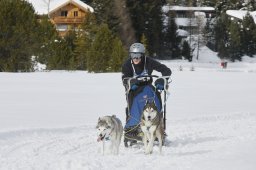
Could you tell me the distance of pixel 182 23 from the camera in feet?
308

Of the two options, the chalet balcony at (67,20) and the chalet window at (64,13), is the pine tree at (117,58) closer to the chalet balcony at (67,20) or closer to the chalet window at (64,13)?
the chalet balcony at (67,20)

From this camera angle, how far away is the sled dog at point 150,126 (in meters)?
8.56

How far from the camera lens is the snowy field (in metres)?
7.66

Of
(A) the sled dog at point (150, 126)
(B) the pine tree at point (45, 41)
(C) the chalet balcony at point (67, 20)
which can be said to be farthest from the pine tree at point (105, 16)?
(A) the sled dog at point (150, 126)

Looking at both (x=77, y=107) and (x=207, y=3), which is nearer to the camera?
(x=77, y=107)

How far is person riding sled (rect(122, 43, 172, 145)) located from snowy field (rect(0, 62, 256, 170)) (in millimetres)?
569

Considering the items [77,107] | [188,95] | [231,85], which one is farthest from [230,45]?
[77,107]

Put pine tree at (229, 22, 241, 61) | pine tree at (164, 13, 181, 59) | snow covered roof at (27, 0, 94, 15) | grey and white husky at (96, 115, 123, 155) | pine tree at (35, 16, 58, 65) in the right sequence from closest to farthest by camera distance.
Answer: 1. grey and white husky at (96, 115, 123, 155)
2. pine tree at (35, 16, 58, 65)
3. pine tree at (164, 13, 181, 59)
4. snow covered roof at (27, 0, 94, 15)
5. pine tree at (229, 22, 241, 61)

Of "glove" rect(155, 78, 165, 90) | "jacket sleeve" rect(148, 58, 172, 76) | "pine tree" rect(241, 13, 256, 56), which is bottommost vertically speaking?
"glove" rect(155, 78, 165, 90)

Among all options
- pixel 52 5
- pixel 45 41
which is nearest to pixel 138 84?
pixel 45 41

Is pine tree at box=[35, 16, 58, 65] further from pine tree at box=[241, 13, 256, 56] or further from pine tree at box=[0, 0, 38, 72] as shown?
pine tree at box=[241, 13, 256, 56]

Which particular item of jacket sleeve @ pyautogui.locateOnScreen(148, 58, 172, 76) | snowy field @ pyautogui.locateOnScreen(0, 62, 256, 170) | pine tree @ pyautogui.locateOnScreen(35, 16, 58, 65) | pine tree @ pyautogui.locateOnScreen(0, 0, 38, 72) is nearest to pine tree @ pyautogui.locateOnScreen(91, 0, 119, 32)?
pine tree @ pyautogui.locateOnScreen(35, 16, 58, 65)

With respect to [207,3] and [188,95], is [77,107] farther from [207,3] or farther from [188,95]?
[207,3]

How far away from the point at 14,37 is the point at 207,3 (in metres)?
64.8
